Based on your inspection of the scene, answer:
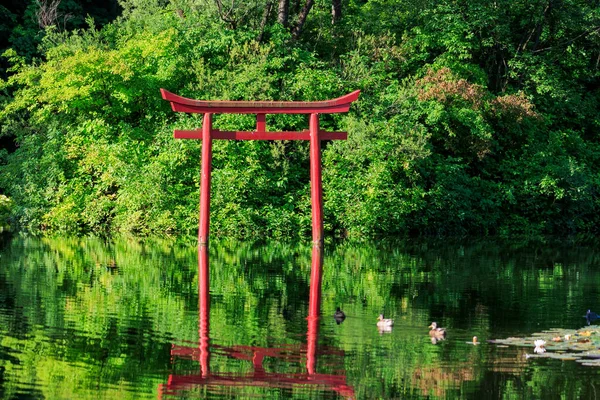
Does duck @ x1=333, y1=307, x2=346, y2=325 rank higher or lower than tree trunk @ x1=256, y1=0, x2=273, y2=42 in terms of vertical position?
lower

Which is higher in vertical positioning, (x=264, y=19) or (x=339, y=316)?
(x=264, y=19)

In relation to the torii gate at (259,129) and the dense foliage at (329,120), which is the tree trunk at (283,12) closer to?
the dense foliage at (329,120)

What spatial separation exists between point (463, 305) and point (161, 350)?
18.0ft

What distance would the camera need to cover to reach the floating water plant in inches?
460

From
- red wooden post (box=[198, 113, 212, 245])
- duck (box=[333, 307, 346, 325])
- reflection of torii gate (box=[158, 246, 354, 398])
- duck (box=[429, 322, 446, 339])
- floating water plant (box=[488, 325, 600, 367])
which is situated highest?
red wooden post (box=[198, 113, 212, 245])

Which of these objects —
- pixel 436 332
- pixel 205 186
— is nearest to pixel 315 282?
pixel 436 332

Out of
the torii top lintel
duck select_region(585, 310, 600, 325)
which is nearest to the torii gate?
the torii top lintel

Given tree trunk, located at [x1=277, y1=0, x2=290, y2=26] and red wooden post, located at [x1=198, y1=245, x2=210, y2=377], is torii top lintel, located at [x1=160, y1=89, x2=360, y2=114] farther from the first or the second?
tree trunk, located at [x1=277, y1=0, x2=290, y2=26]

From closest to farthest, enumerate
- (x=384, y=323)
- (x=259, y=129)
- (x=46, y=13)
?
(x=384, y=323) < (x=259, y=129) < (x=46, y=13)

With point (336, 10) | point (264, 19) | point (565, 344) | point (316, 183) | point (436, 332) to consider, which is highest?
point (336, 10)

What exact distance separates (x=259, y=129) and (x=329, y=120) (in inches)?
310

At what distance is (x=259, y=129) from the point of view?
79.5 ft

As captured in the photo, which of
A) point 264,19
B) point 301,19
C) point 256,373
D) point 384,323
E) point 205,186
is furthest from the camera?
point 301,19

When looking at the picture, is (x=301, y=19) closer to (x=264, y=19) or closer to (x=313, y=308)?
(x=264, y=19)
